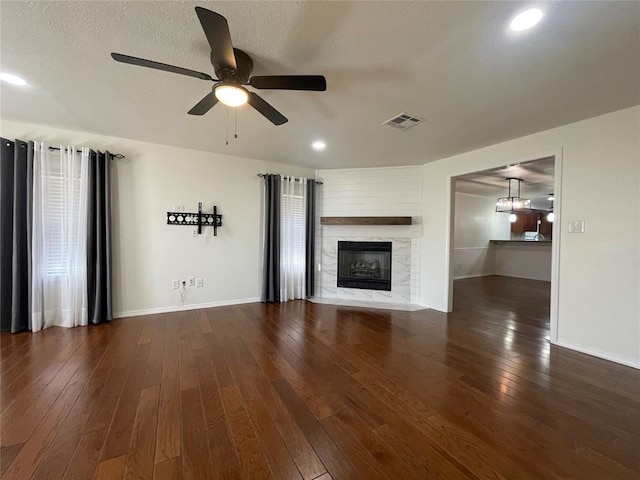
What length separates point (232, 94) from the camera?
1.86m

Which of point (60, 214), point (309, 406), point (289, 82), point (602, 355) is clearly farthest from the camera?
point (60, 214)

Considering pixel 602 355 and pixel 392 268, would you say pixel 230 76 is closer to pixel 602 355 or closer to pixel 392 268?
pixel 392 268

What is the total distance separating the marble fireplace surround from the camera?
15.6 ft

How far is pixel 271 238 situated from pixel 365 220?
169 centimetres

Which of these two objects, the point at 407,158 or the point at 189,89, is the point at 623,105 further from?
the point at 189,89

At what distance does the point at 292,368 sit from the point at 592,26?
123 inches

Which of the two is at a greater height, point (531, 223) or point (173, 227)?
point (531, 223)

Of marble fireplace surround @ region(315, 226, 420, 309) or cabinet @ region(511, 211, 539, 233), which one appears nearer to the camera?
marble fireplace surround @ region(315, 226, 420, 309)

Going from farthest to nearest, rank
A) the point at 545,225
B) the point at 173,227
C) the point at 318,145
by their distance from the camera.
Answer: the point at 545,225, the point at 173,227, the point at 318,145

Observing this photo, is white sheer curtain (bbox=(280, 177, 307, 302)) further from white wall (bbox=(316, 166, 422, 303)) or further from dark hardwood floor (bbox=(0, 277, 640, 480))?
dark hardwood floor (bbox=(0, 277, 640, 480))

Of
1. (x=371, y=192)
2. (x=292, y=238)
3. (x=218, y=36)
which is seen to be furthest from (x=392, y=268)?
(x=218, y=36)

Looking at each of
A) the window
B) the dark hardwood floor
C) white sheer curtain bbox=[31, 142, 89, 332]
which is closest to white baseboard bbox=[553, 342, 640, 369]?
the dark hardwood floor

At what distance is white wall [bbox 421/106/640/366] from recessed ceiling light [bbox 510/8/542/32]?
6.46 ft

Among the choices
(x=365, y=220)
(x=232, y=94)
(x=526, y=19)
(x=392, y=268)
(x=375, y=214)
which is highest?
(x=526, y=19)
